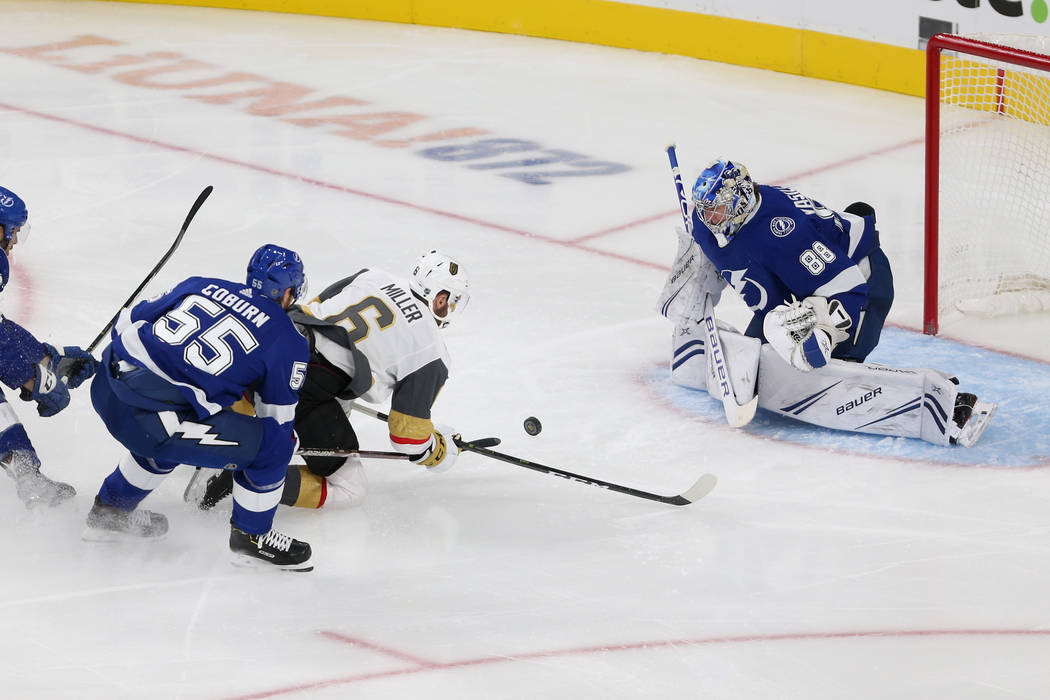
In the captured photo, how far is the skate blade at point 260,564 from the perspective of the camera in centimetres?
371

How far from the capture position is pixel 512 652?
3422 millimetres

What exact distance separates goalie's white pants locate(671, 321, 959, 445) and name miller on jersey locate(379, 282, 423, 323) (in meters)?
1.13

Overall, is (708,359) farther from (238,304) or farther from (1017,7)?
(1017,7)

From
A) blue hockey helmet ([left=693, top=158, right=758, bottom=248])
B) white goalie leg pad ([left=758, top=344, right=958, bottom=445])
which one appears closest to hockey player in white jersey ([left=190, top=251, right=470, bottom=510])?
blue hockey helmet ([left=693, top=158, right=758, bottom=248])

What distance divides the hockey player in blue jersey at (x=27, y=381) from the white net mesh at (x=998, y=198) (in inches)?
121

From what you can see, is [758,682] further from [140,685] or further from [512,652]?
[140,685]

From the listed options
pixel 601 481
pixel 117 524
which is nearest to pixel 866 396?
pixel 601 481

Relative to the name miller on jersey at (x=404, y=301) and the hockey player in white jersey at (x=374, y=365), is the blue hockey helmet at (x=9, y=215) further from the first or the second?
the name miller on jersey at (x=404, y=301)

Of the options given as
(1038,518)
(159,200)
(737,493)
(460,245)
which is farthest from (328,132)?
(1038,518)

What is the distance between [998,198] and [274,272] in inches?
122

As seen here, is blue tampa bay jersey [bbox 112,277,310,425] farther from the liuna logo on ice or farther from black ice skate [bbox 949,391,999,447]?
the liuna logo on ice

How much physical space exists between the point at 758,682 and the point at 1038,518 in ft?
3.79

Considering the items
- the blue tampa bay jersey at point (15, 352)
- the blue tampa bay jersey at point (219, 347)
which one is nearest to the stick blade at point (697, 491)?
the blue tampa bay jersey at point (219, 347)

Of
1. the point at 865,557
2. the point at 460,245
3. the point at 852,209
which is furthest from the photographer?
the point at 460,245
